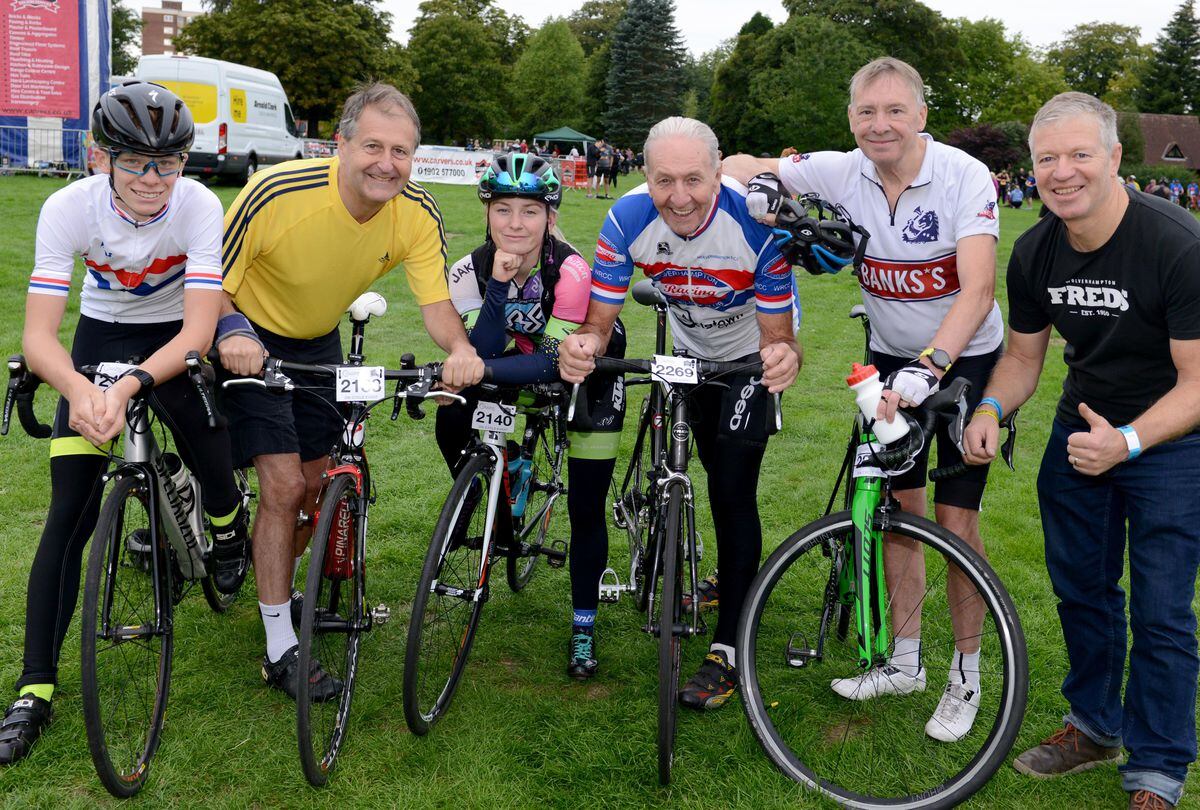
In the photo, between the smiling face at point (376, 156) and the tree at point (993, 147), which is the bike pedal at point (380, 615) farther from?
the tree at point (993, 147)

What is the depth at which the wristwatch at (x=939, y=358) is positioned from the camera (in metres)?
3.62

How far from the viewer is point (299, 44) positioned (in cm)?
5384

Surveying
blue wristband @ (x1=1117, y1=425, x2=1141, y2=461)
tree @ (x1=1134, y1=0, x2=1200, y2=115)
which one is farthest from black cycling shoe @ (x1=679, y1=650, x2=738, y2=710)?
tree @ (x1=1134, y1=0, x2=1200, y2=115)

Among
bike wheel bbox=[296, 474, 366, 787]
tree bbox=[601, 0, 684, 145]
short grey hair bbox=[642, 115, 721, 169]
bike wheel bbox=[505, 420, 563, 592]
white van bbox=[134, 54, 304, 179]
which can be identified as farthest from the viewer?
tree bbox=[601, 0, 684, 145]

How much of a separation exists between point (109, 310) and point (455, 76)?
7118 centimetres

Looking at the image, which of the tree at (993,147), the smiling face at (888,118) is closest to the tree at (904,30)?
the tree at (993,147)

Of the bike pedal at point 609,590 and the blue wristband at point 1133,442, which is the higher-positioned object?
the blue wristband at point 1133,442

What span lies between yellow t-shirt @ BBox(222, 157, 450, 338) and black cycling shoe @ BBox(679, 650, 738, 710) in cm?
201

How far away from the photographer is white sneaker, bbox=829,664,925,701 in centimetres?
428

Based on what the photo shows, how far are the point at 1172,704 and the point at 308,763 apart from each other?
301 cm

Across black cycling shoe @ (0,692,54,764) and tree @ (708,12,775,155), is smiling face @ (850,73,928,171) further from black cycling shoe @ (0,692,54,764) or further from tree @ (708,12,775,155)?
tree @ (708,12,775,155)

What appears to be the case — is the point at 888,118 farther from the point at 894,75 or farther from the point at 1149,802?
the point at 1149,802

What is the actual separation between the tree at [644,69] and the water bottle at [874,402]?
255 ft

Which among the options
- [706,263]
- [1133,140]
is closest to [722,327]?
[706,263]
